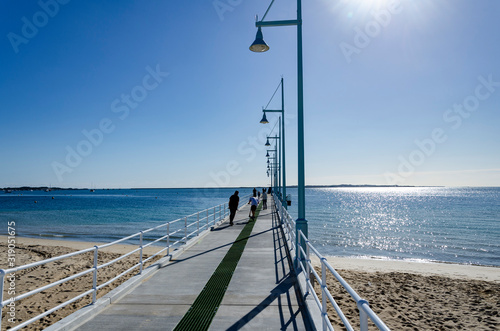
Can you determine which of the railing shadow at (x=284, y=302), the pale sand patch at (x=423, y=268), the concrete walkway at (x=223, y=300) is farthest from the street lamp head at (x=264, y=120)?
the railing shadow at (x=284, y=302)

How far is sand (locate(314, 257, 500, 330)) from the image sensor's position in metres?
9.30

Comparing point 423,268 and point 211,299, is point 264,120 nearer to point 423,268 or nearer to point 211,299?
point 423,268

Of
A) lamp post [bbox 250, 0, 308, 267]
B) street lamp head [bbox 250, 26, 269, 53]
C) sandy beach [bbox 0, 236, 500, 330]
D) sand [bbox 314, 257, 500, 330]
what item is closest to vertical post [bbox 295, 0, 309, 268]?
lamp post [bbox 250, 0, 308, 267]

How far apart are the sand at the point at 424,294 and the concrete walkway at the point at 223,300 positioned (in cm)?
236

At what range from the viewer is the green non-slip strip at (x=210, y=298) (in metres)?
4.80

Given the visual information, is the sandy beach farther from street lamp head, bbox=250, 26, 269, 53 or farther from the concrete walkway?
street lamp head, bbox=250, 26, 269, 53

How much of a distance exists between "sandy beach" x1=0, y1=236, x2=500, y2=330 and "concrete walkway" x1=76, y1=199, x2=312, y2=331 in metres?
2.49

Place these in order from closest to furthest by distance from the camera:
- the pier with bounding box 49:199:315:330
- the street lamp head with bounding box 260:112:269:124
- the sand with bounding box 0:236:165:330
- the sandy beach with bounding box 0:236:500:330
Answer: the pier with bounding box 49:199:315:330 → the sand with bounding box 0:236:165:330 → the sandy beach with bounding box 0:236:500:330 → the street lamp head with bounding box 260:112:269:124

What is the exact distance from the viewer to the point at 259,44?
8.69 meters

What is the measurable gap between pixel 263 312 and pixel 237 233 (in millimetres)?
9208

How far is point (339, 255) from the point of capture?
2116cm

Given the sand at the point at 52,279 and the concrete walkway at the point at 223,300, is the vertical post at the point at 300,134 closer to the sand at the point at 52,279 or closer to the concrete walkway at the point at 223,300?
the concrete walkway at the point at 223,300

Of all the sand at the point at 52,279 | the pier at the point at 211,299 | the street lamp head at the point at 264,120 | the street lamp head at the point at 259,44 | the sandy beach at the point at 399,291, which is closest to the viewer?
the pier at the point at 211,299

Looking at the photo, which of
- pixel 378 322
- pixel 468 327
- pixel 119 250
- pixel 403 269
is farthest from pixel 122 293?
pixel 119 250
